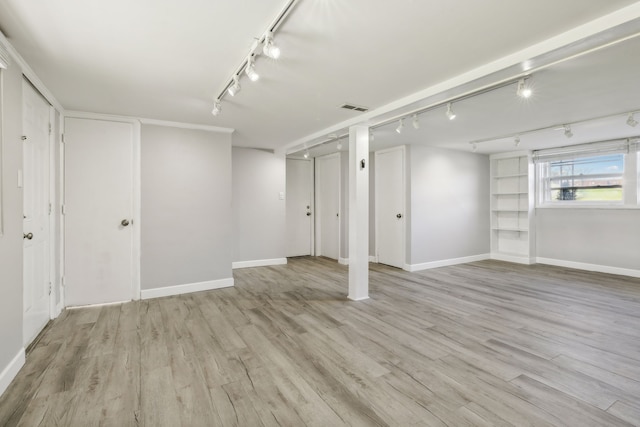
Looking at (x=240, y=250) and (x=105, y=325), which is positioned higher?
(x=240, y=250)

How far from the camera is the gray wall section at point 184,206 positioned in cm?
396

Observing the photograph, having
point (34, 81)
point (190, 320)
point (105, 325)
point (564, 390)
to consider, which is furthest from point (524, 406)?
point (34, 81)

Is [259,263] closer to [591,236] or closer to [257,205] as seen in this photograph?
[257,205]

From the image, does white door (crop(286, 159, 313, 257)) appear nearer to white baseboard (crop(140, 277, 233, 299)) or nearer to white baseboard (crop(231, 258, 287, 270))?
white baseboard (crop(231, 258, 287, 270))

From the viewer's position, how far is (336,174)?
21.6 feet

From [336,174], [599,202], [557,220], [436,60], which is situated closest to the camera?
[436,60]

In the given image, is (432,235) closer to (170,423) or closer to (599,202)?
(599,202)

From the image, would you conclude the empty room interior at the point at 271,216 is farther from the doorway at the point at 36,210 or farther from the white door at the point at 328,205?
the white door at the point at 328,205

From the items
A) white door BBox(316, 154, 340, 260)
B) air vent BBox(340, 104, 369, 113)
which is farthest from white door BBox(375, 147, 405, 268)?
air vent BBox(340, 104, 369, 113)

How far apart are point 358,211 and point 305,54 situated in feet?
6.95

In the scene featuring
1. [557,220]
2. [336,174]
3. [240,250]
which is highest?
[336,174]

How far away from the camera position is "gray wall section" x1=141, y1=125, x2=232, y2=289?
3.96 metres

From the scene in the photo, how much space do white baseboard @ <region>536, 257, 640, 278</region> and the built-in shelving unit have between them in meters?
0.31

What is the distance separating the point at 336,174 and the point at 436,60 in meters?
4.30
